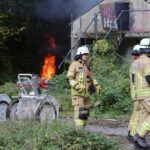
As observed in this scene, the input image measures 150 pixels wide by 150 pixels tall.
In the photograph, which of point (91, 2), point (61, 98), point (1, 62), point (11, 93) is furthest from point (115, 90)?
point (91, 2)

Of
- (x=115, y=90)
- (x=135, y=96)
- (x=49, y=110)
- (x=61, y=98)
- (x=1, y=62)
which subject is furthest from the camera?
(x=1, y=62)

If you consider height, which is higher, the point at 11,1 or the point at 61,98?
the point at 11,1

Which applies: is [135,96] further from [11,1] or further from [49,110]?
[11,1]

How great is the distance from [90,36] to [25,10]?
8.31 metres

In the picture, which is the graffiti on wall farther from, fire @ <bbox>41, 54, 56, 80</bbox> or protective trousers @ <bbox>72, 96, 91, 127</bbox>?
protective trousers @ <bbox>72, 96, 91, 127</bbox>

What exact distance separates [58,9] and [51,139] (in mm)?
26703

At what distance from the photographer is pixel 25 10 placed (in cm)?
3306

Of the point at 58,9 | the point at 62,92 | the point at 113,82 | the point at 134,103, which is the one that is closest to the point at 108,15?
the point at 62,92

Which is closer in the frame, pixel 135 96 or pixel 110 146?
pixel 110 146

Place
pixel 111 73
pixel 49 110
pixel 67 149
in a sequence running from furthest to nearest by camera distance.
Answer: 1. pixel 111 73
2. pixel 49 110
3. pixel 67 149

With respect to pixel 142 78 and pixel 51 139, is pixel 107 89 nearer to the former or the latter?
pixel 142 78

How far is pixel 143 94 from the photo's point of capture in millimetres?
10523

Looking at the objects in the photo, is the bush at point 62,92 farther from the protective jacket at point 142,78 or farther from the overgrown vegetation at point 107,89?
the protective jacket at point 142,78

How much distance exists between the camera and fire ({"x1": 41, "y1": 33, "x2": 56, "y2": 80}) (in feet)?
96.4
